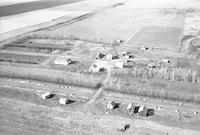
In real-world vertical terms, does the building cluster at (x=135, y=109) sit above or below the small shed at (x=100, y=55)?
below

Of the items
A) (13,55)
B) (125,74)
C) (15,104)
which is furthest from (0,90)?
(125,74)

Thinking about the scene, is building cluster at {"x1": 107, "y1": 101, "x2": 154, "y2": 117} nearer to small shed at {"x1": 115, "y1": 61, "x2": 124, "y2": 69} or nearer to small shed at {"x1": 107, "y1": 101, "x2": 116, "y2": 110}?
small shed at {"x1": 107, "y1": 101, "x2": 116, "y2": 110}

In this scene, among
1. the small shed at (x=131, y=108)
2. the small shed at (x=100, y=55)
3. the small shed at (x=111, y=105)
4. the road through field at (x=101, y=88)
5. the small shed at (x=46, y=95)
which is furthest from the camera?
the small shed at (x=100, y=55)

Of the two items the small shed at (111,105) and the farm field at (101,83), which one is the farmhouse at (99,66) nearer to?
the farm field at (101,83)

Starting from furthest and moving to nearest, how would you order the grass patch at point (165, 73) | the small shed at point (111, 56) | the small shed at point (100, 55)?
the small shed at point (100, 55)
the small shed at point (111, 56)
the grass patch at point (165, 73)

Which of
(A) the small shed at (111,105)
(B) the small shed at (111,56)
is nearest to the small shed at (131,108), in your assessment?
(A) the small shed at (111,105)

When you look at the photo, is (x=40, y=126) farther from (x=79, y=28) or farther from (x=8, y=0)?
(x=8, y=0)

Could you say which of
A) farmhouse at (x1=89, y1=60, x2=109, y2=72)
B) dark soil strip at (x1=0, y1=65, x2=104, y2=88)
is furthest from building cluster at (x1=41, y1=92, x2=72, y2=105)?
farmhouse at (x1=89, y1=60, x2=109, y2=72)

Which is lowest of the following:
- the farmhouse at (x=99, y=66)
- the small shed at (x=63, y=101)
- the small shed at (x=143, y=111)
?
the small shed at (x=143, y=111)

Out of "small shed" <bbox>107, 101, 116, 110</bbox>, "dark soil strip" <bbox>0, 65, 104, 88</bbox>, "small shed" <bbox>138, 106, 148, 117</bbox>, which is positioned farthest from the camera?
"dark soil strip" <bbox>0, 65, 104, 88</bbox>
